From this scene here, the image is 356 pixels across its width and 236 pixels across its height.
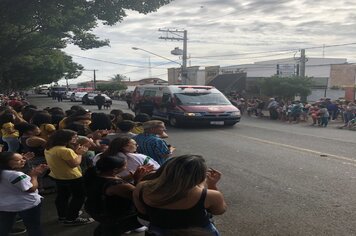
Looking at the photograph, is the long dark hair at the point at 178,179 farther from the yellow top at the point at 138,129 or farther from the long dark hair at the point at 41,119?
the long dark hair at the point at 41,119

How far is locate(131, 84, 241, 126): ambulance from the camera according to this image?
16891 millimetres

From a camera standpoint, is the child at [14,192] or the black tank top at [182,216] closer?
the black tank top at [182,216]

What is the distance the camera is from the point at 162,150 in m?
5.52

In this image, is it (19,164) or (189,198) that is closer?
(189,198)

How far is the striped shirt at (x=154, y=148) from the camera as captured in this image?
5520mm

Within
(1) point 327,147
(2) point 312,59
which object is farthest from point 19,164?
(2) point 312,59

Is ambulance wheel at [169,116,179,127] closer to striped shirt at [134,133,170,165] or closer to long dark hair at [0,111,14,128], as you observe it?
long dark hair at [0,111,14,128]

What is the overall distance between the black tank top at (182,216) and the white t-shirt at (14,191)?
151 centimetres

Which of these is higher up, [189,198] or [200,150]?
[189,198]

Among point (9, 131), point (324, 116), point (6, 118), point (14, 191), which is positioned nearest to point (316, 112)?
point (324, 116)

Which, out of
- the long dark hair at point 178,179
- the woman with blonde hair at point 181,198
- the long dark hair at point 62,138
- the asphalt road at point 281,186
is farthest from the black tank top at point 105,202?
the asphalt road at point 281,186

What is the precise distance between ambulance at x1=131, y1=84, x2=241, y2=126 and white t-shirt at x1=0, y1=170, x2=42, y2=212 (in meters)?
12.8

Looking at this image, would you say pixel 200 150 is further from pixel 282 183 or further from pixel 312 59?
pixel 312 59

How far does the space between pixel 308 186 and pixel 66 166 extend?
4.16 m
